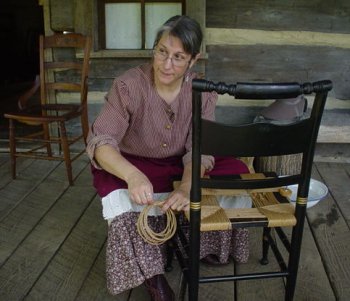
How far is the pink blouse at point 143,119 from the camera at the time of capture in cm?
170

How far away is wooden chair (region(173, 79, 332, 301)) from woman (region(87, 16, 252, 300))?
0.46ft

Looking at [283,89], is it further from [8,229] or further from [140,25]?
[140,25]

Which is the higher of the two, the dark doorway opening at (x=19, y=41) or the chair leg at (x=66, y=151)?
the dark doorway opening at (x=19, y=41)

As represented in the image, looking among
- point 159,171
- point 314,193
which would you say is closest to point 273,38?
point 314,193

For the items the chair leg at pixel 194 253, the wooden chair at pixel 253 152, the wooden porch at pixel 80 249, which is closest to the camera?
the wooden chair at pixel 253 152

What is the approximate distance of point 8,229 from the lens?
2.32 m

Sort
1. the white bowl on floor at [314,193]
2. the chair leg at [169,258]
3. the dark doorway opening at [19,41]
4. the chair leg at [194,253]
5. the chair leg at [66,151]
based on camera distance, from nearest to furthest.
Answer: the chair leg at [194,253] → the chair leg at [169,258] → the white bowl on floor at [314,193] → the chair leg at [66,151] → the dark doorway opening at [19,41]

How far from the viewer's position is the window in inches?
128

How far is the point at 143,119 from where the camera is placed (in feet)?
5.78

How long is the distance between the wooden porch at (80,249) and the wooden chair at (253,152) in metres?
0.30

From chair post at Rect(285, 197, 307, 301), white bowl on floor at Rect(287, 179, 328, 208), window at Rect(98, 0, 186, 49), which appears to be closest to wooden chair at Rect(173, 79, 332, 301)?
chair post at Rect(285, 197, 307, 301)

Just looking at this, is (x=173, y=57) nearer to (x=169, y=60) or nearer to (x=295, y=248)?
(x=169, y=60)

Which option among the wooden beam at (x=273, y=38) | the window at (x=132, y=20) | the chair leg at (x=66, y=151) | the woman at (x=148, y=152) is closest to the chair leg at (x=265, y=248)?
the woman at (x=148, y=152)

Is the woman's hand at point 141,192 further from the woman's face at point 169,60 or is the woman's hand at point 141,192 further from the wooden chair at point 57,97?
the wooden chair at point 57,97
